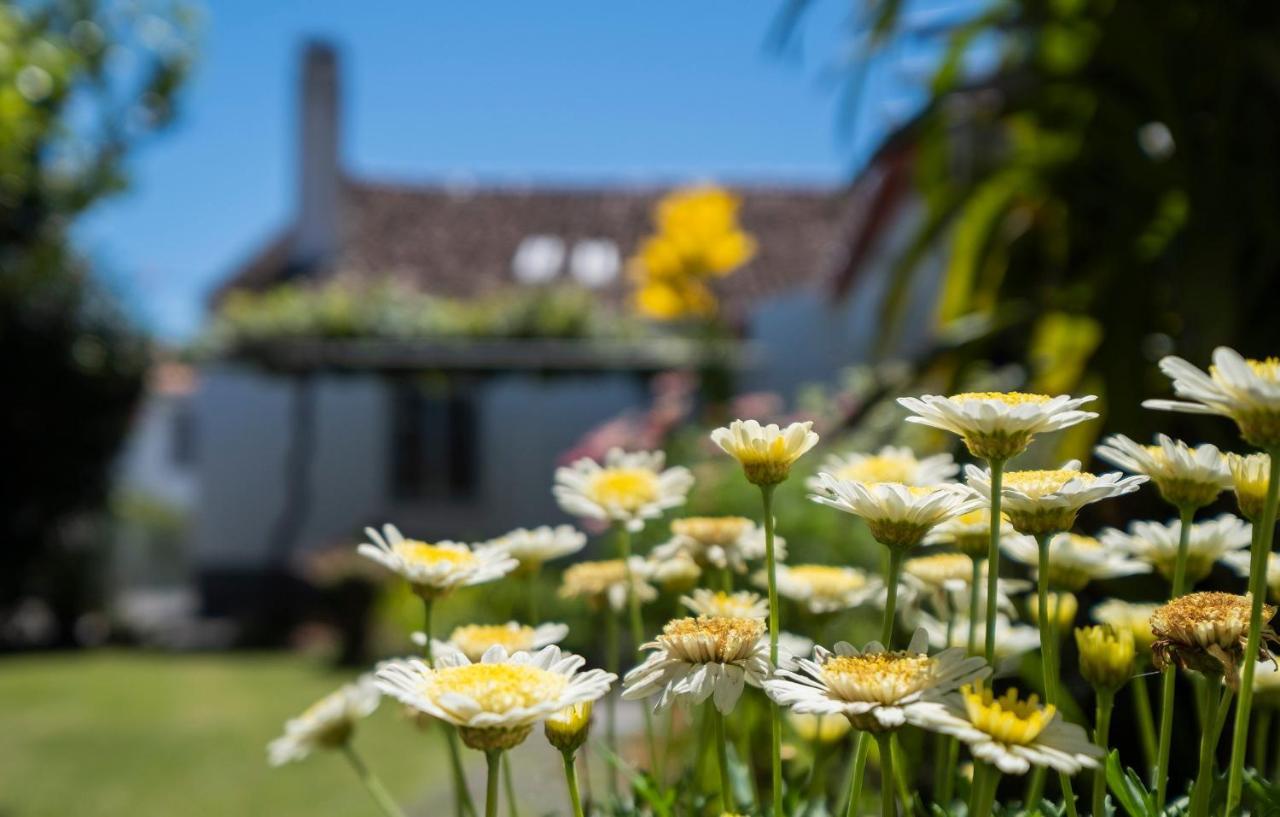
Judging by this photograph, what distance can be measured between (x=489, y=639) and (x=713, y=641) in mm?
219

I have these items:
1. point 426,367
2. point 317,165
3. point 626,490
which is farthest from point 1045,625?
point 317,165

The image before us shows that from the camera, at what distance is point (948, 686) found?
500mm

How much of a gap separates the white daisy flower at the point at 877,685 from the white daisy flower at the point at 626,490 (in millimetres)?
262

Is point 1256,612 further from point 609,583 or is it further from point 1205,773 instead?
point 609,583

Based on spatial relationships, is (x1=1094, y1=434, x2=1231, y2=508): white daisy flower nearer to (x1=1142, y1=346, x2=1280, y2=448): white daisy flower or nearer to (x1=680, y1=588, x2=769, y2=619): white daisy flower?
(x1=1142, y1=346, x2=1280, y2=448): white daisy flower

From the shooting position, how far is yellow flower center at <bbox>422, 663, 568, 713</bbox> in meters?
0.51

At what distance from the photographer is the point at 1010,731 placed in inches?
18.8

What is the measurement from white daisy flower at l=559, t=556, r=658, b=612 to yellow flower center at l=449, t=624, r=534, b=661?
0.28 ft

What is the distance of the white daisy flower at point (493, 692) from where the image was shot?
0.50 metres

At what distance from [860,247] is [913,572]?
573 cm

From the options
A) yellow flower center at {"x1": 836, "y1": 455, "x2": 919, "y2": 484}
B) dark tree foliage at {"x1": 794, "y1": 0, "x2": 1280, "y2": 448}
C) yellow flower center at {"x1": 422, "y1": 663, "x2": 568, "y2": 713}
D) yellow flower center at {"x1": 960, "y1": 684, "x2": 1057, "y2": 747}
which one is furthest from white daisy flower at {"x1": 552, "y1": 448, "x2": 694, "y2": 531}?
dark tree foliage at {"x1": 794, "y1": 0, "x2": 1280, "y2": 448}

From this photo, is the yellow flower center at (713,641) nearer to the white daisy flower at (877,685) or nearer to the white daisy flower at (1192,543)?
the white daisy flower at (877,685)

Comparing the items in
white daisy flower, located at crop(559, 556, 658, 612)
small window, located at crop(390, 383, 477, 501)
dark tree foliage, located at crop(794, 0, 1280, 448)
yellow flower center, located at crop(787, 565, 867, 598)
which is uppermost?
dark tree foliage, located at crop(794, 0, 1280, 448)

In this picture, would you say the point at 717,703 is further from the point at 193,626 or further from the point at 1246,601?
the point at 193,626
